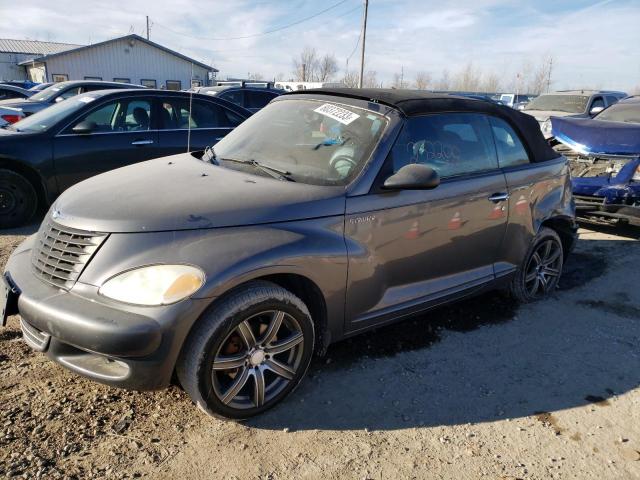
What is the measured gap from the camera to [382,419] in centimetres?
274

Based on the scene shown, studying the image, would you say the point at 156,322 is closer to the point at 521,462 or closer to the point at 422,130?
the point at 521,462

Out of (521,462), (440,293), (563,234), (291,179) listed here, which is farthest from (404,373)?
(563,234)

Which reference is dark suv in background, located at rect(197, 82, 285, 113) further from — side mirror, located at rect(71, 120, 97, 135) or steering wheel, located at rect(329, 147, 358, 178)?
steering wheel, located at rect(329, 147, 358, 178)

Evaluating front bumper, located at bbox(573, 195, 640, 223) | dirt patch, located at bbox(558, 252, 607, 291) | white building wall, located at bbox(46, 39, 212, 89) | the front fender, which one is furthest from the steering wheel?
white building wall, located at bbox(46, 39, 212, 89)

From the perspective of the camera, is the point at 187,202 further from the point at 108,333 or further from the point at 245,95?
the point at 245,95

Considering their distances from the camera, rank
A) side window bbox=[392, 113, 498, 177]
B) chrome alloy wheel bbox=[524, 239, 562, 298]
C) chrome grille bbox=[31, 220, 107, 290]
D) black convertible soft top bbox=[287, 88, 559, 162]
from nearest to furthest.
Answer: chrome grille bbox=[31, 220, 107, 290] < side window bbox=[392, 113, 498, 177] < black convertible soft top bbox=[287, 88, 559, 162] < chrome alloy wheel bbox=[524, 239, 562, 298]

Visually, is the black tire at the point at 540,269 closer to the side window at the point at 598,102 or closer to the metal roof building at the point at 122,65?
the side window at the point at 598,102

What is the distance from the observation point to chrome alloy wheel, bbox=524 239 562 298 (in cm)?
435

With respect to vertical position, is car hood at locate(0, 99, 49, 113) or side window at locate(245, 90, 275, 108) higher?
side window at locate(245, 90, 275, 108)

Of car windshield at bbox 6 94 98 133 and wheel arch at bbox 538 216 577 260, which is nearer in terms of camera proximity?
wheel arch at bbox 538 216 577 260

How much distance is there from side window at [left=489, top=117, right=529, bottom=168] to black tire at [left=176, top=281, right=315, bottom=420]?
218cm

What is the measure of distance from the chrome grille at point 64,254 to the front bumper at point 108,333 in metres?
0.06

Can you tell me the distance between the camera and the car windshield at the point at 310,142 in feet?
9.98

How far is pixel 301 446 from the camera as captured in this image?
8.19ft
